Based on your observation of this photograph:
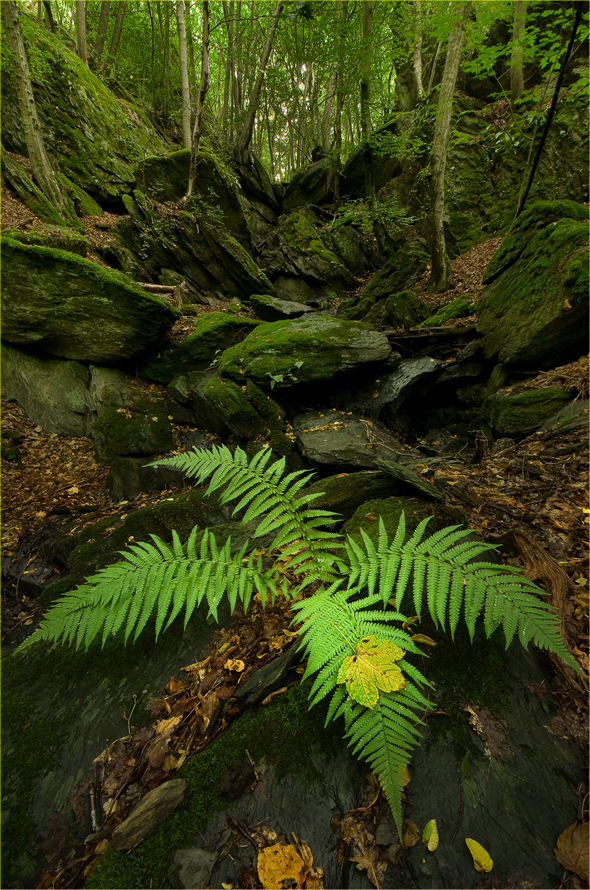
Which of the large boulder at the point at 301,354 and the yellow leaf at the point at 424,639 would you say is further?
the large boulder at the point at 301,354

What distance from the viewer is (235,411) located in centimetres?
529

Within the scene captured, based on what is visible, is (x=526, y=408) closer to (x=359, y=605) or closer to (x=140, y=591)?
(x=359, y=605)

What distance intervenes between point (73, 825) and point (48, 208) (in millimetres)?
10897

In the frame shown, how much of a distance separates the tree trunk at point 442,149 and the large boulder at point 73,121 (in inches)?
379

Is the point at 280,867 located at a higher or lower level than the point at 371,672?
lower

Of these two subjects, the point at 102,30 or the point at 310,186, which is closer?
the point at 102,30

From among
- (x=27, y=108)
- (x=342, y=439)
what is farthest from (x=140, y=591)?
(x=27, y=108)

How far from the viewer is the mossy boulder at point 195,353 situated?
652 centimetres

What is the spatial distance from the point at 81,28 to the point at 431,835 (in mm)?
22503

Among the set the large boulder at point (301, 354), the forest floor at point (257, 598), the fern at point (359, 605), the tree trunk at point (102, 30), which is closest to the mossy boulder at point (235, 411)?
the large boulder at point (301, 354)

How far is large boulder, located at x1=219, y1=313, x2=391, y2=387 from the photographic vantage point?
5.84 meters

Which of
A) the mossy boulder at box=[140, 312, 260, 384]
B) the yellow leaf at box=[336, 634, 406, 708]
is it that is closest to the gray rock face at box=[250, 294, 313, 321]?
the mossy boulder at box=[140, 312, 260, 384]

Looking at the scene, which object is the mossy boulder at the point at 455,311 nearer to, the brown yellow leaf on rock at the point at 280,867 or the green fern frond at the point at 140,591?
the green fern frond at the point at 140,591

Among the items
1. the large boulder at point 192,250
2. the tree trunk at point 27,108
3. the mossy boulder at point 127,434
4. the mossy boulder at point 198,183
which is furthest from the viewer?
the mossy boulder at point 198,183
